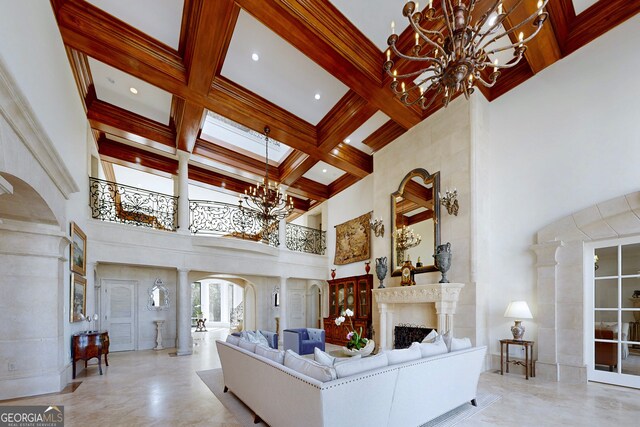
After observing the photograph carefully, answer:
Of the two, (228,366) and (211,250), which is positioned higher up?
(211,250)

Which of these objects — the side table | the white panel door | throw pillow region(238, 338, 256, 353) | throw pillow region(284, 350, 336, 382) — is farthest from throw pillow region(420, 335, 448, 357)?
the white panel door

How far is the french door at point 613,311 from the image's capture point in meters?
4.88

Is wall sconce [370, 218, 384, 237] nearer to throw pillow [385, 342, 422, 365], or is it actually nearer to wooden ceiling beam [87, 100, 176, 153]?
throw pillow [385, 342, 422, 365]

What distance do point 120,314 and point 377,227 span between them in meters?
7.21

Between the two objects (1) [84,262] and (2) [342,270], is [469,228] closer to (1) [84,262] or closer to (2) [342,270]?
(2) [342,270]

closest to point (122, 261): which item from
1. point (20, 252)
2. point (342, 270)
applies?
point (20, 252)

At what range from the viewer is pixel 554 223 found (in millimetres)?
5594

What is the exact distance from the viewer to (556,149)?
576 centimetres

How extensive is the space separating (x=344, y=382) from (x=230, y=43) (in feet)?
16.9

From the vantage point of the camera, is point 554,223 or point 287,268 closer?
point 554,223

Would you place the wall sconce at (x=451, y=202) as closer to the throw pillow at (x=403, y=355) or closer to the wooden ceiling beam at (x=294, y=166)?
the wooden ceiling beam at (x=294, y=166)

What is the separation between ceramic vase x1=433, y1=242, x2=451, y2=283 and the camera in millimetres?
6223

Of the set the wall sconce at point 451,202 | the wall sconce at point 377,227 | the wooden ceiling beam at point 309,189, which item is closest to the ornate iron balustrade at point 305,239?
the wooden ceiling beam at point 309,189

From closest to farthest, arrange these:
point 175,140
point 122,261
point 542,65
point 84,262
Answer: point 542,65 < point 84,262 < point 122,261 < point 175,140
